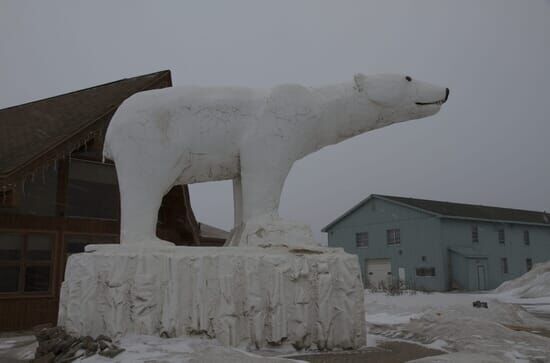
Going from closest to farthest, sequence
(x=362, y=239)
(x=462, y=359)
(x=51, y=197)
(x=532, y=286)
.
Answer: (x=462, y=359) → (x=51, y=197) → (x=532, y=286) → (x=362, y=239)

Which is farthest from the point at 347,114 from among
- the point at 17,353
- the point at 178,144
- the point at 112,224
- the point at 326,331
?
the point at 112,224

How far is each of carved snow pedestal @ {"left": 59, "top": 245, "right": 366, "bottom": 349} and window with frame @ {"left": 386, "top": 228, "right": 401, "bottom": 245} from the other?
1741cm

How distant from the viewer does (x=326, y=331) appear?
194 inches

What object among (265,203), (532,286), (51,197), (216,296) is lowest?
(532,286)

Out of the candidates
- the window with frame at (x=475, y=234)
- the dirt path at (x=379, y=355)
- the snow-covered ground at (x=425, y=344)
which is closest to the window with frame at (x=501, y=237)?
the window with frame at (x=475, y=234)

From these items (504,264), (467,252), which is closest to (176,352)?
(467,252)

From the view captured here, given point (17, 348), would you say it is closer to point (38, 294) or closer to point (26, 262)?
point (38, 294)

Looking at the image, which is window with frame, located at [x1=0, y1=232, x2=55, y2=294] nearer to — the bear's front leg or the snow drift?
the bear's front leg

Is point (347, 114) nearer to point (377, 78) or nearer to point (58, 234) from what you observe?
point (377, 78)

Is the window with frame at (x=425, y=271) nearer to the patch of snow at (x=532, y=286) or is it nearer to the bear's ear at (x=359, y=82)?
the patch of snow at (x=532, y=286)

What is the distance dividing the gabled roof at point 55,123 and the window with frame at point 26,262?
4.87 feet

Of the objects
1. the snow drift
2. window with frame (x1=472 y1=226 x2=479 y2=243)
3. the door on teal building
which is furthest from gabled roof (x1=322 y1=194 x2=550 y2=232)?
the snow drift

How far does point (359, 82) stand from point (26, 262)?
259 inches

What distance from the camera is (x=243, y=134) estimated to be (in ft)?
17.7
